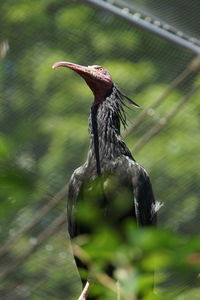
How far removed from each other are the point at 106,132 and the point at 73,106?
1.64 ft

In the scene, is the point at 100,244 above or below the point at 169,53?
above

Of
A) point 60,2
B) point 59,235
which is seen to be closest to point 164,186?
point 59,235

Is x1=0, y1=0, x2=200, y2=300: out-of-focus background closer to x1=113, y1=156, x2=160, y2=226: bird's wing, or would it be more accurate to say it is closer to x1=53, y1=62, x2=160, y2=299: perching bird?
x1=53, y1=62, x2=160, y2=299: perching bird

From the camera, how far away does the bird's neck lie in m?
3.22

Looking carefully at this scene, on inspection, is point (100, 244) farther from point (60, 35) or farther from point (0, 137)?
point (60, 35)

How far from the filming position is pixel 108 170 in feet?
10.3

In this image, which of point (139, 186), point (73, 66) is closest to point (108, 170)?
point (139, 186)

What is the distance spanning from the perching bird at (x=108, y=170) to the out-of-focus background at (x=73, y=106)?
22cm

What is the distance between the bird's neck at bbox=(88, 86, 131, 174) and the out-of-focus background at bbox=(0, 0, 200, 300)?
0.17 m

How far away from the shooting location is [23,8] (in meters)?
3.58

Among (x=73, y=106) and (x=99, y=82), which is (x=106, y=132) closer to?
(x=99, y=82)

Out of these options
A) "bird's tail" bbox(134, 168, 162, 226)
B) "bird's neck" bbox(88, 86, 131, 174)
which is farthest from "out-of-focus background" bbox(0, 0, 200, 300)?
"bird's tail" bbox(134, 168, 162, 226)

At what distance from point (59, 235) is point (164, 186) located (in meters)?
0.61

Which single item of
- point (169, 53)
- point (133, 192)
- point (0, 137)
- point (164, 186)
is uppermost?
point (0, 137)
